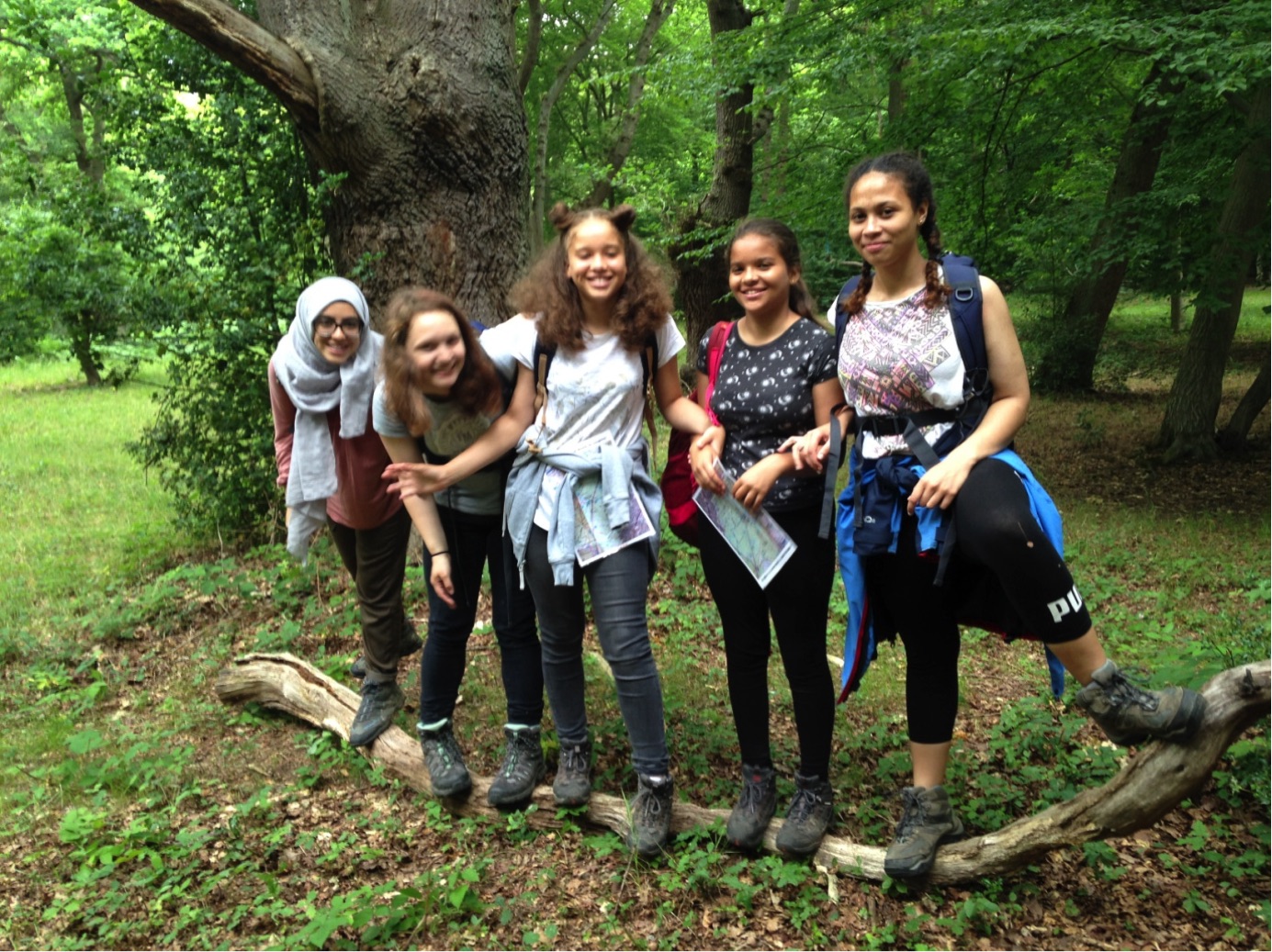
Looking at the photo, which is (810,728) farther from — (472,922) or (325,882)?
(325,882)

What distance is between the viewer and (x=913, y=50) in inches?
290

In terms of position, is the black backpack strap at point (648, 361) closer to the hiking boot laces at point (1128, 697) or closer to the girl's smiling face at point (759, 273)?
the girl's smiling face at point (759, 273)

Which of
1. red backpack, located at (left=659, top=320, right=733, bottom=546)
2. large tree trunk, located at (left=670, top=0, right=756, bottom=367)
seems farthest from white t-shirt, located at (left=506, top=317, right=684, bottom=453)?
large tree trunk, located at (left=670, top=0, right=756, bottom=367)

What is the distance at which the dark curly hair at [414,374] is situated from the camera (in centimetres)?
321

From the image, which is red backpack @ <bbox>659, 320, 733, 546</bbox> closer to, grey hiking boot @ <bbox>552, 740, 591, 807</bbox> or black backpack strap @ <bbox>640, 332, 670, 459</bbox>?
black backpack strap @ <bbox>640, 332, 670, 459</bbox>

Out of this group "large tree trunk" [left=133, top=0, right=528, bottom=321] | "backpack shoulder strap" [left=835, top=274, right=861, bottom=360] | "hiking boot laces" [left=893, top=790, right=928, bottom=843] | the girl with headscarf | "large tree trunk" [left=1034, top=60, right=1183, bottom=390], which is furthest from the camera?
"large tree trunk" [left=1034, top=60, right=1183, bottom=390]

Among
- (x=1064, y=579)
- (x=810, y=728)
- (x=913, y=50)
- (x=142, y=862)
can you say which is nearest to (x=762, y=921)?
(x=810, y=728)

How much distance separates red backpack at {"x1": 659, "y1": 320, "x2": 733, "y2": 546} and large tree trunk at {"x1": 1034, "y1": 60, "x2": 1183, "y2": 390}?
501 centimetres

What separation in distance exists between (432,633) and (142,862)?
1.29 meters

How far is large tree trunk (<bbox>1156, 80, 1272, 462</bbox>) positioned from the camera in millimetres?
8344

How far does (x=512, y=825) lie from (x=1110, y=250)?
25.2 ft

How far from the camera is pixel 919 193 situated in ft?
8.74

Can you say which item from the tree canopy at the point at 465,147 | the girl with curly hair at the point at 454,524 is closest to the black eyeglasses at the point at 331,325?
the girl with curly hair at the point at 454,524

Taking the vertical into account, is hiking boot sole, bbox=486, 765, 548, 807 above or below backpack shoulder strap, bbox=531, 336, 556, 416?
below
